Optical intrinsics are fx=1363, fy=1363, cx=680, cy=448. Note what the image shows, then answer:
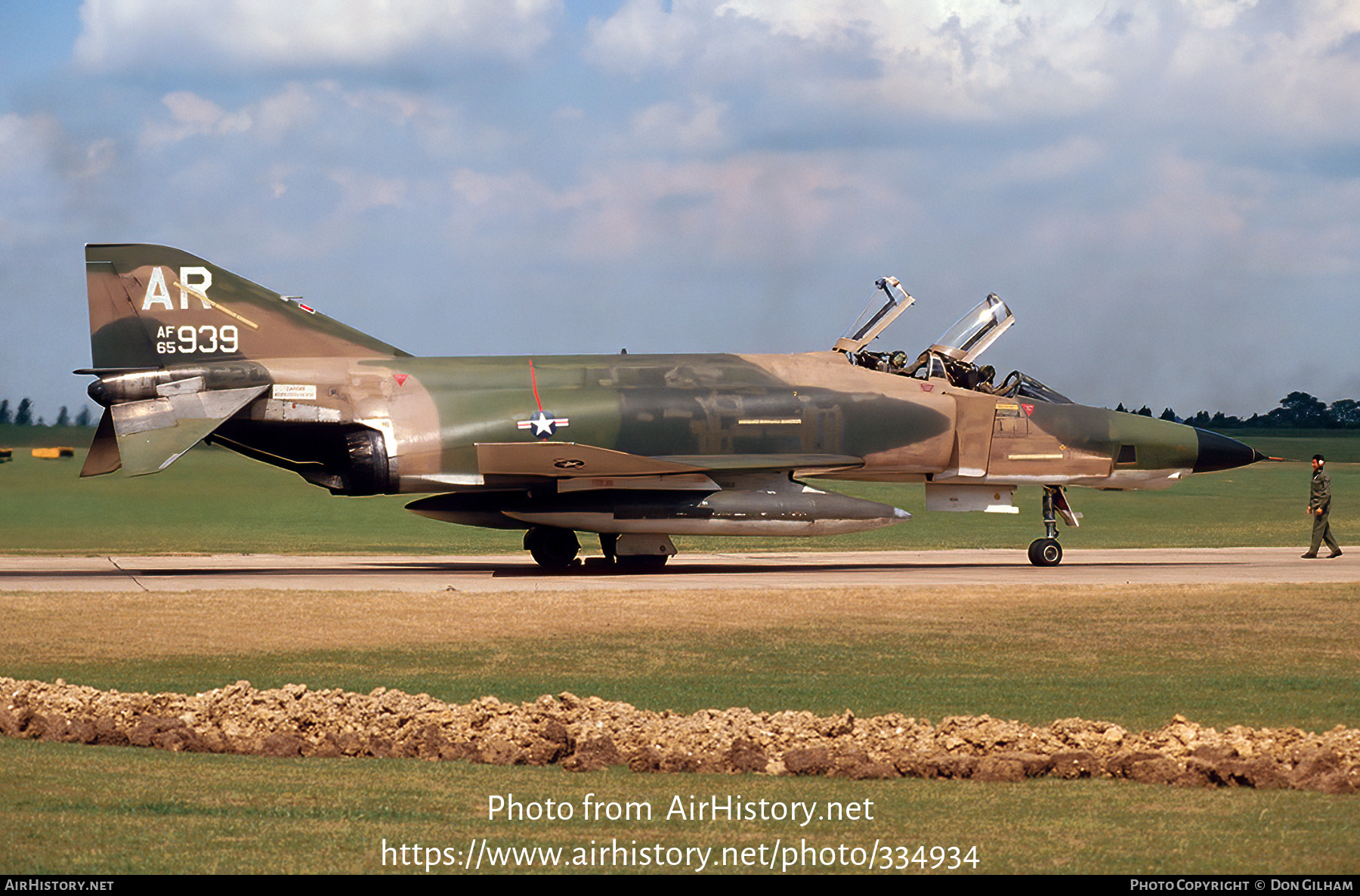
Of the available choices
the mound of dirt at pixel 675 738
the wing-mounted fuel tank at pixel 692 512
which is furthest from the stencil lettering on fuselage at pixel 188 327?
the mound of dirt at pixel 675 738

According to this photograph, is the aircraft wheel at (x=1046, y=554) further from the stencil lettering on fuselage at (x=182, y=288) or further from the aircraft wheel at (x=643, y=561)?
the stencil lettering on fuselage at (x=182, y=288)

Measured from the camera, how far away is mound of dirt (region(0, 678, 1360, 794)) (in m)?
8.41

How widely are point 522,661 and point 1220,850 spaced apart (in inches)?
325

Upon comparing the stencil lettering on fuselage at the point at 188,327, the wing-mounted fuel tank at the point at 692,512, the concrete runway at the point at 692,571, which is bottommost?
the concrete runway at the point at 692,571

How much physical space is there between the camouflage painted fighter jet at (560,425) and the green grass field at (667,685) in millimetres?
4218

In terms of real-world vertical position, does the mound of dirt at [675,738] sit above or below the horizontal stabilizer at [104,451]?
below

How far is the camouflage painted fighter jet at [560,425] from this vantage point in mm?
22422

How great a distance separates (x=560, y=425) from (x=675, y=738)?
45.6 ft

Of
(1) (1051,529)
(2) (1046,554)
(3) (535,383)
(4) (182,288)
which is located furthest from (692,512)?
(4) (182,288)

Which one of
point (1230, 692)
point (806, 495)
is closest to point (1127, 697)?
point (1230, 692)

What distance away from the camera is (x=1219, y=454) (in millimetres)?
25141

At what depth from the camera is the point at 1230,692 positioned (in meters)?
11.8

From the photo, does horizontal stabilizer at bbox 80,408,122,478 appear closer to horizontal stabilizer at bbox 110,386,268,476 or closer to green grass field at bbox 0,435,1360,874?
horizontal stabilizer at bbox 110,386,268,476

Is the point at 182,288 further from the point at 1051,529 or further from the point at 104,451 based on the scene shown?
the point at 1051,529
